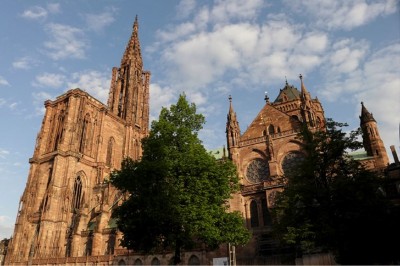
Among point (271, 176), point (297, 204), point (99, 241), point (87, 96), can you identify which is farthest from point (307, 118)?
point (87, 96)

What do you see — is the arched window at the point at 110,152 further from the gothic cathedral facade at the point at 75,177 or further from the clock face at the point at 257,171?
the clock face at the point at 257,171

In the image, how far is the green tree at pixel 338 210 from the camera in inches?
548

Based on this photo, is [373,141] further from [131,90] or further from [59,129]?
[59,129]

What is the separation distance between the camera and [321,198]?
18.2m

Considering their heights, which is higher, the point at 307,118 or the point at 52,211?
the point at 307,118

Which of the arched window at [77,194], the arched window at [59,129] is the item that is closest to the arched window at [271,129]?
the arched window at [77,194]

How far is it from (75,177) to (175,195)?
3520 centimetres

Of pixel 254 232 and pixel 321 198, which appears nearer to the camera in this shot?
pixel 321 198

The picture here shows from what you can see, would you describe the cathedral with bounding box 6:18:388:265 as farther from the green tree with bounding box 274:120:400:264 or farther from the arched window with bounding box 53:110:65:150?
the green tree with bounding box 274:120:400:264

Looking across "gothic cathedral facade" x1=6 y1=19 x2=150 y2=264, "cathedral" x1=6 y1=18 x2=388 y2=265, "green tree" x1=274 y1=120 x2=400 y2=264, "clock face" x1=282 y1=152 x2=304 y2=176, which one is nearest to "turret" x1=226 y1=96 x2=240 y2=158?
"cathedral" x1=6 y1=18 x2=388 y2=265

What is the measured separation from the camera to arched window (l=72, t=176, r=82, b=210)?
47.1 meters

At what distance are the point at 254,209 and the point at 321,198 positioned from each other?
16.2m

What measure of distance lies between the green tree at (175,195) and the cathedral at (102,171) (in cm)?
1226

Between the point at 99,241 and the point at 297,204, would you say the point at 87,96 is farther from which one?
the point at 297,204
